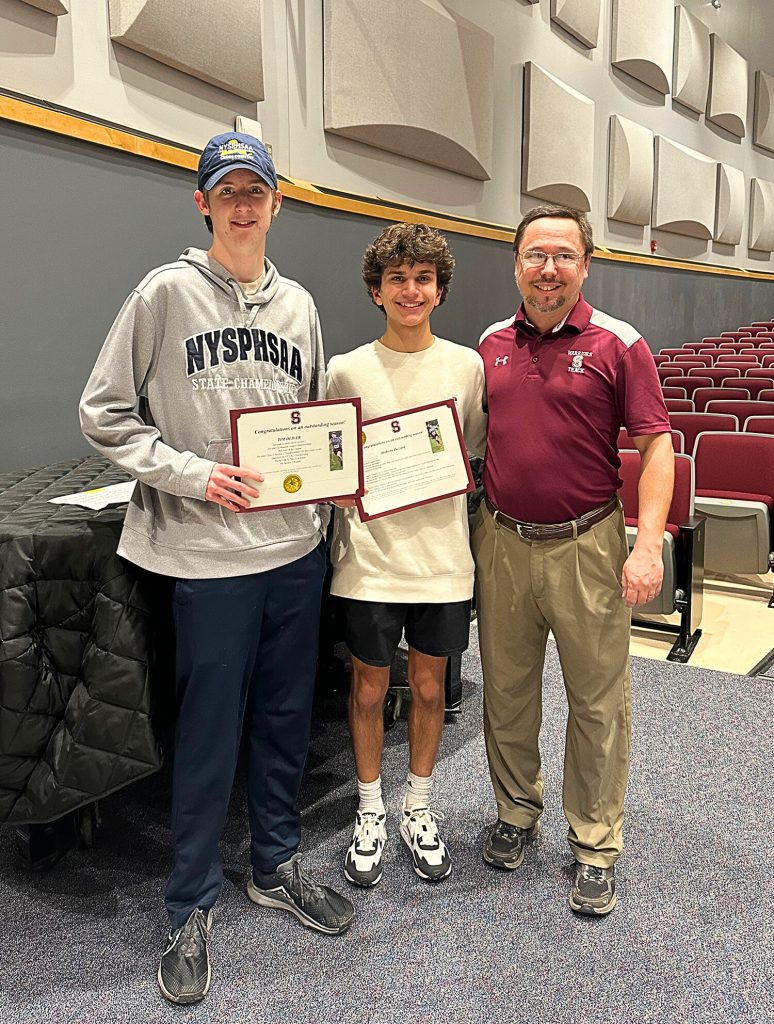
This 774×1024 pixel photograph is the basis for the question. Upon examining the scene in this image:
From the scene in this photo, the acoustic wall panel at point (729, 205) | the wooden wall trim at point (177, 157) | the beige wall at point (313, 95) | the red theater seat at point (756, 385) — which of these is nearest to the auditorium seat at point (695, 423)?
the red theater seat at point (756, 385)

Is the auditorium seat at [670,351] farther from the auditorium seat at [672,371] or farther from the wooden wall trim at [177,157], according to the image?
the wooden wall trim at [177,157]

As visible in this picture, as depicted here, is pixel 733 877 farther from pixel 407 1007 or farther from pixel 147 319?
pixel 147 319

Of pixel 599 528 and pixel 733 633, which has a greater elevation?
pixel 599 528

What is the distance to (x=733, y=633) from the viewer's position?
3.96m

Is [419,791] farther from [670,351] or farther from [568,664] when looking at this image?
[670,351]

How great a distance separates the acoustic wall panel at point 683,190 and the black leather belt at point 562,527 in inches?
377

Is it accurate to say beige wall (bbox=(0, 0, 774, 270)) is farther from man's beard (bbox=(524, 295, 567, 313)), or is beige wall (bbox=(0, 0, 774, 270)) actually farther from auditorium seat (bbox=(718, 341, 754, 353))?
man's beard (bbox=(524, 295, 567, 313))

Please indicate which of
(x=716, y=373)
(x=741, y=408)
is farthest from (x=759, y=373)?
(x=741, y=408)

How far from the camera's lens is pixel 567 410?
1.89 meters

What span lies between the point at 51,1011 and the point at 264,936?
1.53 feet

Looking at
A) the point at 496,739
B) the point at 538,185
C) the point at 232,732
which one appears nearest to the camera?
the point at 232,732

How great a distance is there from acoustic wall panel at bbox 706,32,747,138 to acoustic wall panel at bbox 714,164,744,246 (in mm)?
611

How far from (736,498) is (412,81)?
3.65 meters

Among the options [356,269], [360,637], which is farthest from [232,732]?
[356,269]
